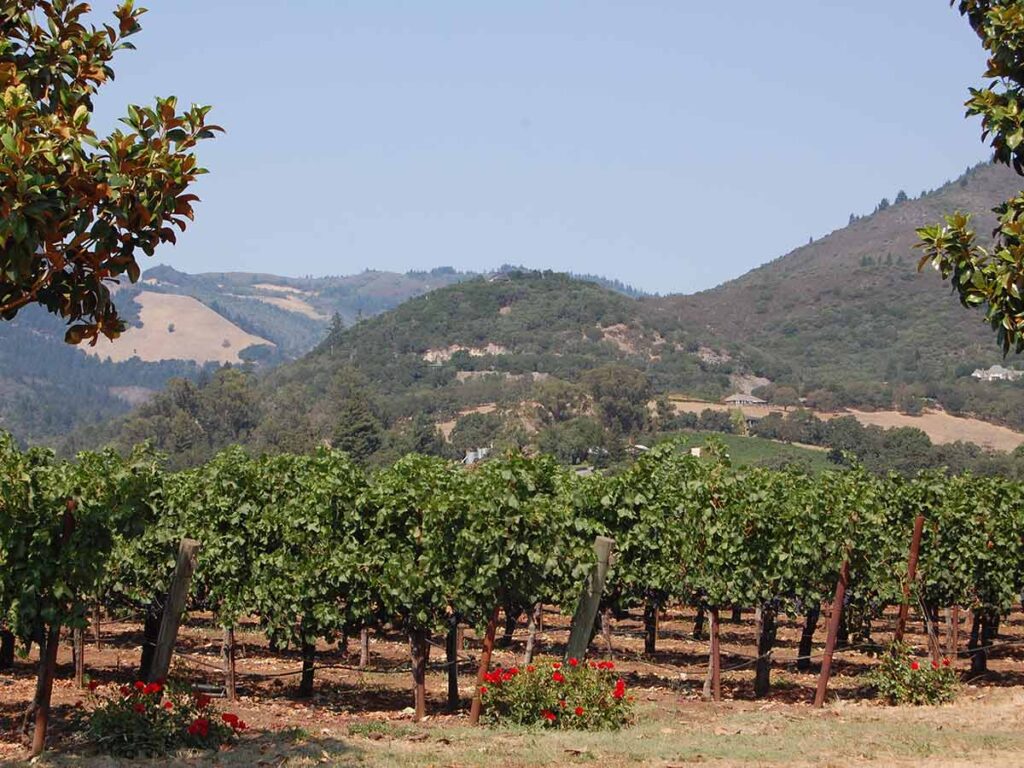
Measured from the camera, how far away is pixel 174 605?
43.2ft

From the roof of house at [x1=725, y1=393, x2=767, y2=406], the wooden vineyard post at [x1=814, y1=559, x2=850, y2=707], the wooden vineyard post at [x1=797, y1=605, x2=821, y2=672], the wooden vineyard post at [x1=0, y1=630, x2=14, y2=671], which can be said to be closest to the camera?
the wooden vineyard post at [x1=814, y1=559, x2=850, y2=707]

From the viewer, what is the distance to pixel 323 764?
1177cm

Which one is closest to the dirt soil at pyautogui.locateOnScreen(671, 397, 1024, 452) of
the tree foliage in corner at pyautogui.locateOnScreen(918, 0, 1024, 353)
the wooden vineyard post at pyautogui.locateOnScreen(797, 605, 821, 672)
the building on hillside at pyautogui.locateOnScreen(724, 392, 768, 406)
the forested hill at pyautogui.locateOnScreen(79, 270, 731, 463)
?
the building on hillside at pyautogui.locateOnScreen(724, 392, 768, 406)

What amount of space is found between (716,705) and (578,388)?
12356cm

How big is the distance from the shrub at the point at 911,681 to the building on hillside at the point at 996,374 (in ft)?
547

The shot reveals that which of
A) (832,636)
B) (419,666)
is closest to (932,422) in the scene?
(832,636)

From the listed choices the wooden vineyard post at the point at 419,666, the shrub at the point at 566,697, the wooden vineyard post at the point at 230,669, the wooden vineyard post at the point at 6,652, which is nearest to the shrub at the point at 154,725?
the shrub at the point at 566,697

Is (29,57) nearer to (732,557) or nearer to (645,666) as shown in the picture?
(732,557)

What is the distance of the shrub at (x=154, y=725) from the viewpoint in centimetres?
1212

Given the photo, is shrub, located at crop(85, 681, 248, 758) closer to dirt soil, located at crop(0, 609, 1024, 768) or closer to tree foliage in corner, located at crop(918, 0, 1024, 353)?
dirt soil, located at crop(0, 609, 1024, 768)

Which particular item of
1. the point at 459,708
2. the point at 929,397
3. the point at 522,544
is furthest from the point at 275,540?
the point at 929,397

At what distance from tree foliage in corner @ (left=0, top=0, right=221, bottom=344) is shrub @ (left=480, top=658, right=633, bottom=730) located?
8063mm

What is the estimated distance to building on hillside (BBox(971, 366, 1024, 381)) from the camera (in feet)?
564

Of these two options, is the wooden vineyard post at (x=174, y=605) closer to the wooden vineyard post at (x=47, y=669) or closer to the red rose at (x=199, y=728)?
the red rose at (x=199, y=728)
